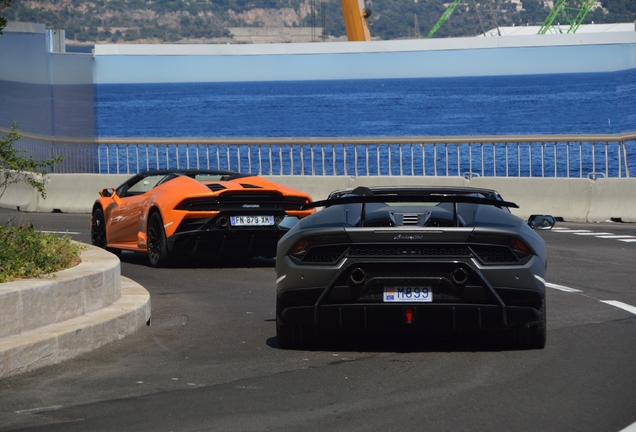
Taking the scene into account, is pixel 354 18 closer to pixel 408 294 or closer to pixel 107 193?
pixel 107 193

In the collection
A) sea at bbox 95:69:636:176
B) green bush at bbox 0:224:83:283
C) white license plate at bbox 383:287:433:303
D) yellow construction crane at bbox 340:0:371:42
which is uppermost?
yellow construction crane at bbox 340:0:371:42

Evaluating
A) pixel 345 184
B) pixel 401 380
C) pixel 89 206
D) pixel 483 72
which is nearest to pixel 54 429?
pixel 401 380

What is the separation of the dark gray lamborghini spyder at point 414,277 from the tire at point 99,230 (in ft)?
25.6

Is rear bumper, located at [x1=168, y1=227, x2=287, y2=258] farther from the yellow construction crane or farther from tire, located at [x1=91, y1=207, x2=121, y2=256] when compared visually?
the yellow construction crane

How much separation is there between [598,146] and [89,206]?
6853 centimetres

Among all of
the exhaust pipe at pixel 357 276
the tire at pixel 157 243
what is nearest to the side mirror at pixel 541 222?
the exhaust pipe at pixel 357 276

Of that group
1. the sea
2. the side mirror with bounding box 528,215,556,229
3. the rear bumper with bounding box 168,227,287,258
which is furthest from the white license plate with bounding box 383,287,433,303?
the sea

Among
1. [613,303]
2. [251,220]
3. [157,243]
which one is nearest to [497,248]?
[613,303]

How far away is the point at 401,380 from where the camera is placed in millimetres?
6152

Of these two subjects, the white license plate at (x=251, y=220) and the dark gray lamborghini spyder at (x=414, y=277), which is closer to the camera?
the dark gray lamborghini spyder at (x=414, y=277)

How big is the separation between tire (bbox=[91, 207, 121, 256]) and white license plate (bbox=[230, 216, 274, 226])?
2801mm

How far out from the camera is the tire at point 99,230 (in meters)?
14.3

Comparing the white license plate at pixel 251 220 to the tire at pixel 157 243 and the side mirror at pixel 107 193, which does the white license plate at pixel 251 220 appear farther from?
the side mirror at pixel 107 193

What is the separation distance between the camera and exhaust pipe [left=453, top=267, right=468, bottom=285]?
263 inches
